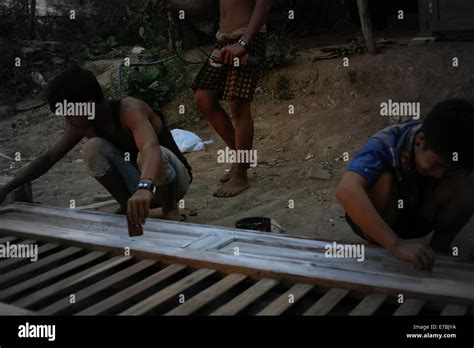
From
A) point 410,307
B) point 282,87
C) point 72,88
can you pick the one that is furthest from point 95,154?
point 282,87

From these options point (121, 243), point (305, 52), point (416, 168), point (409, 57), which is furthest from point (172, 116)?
point (416, 168)

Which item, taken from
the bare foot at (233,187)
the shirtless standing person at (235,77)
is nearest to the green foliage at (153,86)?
the shirtless standing person at (235,77)

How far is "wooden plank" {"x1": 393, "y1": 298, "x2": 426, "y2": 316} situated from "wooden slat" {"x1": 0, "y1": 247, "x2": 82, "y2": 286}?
1.44 metres

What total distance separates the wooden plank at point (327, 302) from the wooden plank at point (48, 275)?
40.7 inches

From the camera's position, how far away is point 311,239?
2.35 metres

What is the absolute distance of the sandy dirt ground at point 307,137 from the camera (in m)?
3.64

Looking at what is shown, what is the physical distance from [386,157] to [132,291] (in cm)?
105

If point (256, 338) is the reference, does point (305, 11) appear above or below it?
above

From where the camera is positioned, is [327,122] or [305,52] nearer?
[327,122]

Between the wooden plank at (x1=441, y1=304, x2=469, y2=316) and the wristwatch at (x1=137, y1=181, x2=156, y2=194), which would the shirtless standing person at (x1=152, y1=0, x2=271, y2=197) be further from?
the wooden plank at (x1=441, y1=304, x2=469, y2=316)

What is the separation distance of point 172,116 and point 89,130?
345cm

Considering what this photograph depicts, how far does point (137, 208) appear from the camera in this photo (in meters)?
2.19

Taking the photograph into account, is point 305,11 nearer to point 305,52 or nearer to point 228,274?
point 305,52

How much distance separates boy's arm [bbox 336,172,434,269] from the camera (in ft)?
6.31
